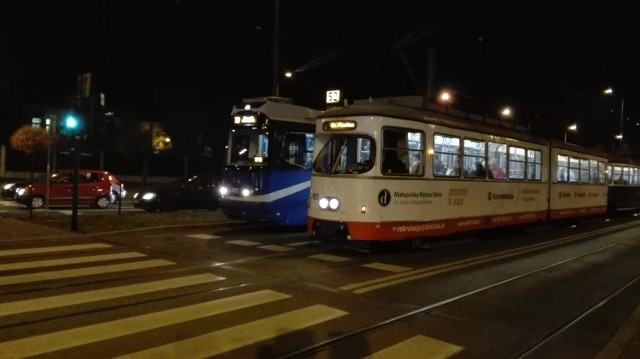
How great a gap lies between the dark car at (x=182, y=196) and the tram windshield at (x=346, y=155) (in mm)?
10519

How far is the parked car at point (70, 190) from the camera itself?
833 inches

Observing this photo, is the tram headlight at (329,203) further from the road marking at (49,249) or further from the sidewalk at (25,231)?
the sidewalk at (25,231)

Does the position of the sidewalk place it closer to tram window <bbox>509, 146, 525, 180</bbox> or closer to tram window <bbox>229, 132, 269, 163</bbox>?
tram window <bbox>229, 132, 269, 163</bbox>

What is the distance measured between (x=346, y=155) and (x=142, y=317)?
20.6 ft

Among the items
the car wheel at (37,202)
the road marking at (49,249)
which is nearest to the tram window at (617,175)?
the road marking at (49,249)

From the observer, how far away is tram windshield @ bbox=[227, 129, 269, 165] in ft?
49.6

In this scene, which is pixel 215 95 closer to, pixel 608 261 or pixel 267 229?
pixel 267 229

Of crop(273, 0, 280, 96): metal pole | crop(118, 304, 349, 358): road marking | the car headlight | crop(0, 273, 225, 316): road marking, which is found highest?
crop(273, 0, 280, 96): metal pole

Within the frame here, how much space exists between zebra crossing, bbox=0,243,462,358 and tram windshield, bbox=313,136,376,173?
12.7 feet

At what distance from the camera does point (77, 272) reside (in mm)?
9258

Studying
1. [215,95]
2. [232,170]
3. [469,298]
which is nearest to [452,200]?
[469,298]

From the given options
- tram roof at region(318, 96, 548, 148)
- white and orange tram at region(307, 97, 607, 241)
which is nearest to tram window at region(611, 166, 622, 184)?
tram roof at region(318, 96, 548, 148)

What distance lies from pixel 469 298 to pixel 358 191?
364 centimetres

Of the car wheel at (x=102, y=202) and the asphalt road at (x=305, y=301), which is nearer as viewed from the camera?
the asphalt road at (x=305, y=301)
